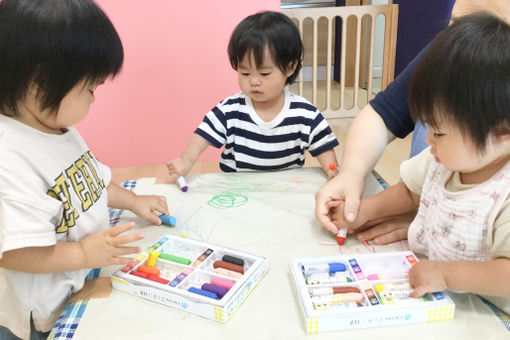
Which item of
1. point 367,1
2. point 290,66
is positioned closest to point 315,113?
point 290,66

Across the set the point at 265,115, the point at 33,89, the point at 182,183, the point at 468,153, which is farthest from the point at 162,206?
the point at 468,153

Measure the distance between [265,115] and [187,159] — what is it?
0.25m

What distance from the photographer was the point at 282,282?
2.02 ft

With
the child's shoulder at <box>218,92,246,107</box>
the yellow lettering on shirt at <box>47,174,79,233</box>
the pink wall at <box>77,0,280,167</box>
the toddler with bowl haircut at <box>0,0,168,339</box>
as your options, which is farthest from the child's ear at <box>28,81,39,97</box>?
the pink wall at <box>77,0,280,167</box>

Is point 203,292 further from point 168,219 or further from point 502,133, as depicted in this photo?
point 502,133

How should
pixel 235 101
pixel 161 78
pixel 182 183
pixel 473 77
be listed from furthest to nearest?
pixel 161 78, pixel 235 101, pixel 182 183, pixel 473 77

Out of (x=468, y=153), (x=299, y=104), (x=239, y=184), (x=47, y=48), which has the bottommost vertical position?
(x=239, y=184)

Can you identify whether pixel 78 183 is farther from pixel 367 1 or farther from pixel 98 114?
pixel 367 1

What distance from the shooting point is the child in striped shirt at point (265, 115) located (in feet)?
3.46

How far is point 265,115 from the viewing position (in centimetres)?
114

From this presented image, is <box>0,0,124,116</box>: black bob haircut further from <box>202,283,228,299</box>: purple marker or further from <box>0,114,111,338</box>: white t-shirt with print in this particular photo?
<box>202,283,228,299</box>: purple marker

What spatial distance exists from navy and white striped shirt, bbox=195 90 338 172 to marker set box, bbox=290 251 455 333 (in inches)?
20.3

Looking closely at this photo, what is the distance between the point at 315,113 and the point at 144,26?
3.39ft

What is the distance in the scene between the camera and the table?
0.52 meters
